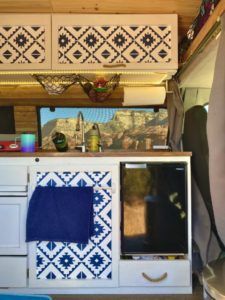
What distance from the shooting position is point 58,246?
2.65 meters

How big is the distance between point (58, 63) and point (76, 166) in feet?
2.83

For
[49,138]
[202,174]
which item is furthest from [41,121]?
[202,174]

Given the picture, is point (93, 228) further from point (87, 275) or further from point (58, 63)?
point (58, 63)

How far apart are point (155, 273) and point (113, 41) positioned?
1862 millimetres

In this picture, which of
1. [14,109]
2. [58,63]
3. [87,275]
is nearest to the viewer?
[87,275]

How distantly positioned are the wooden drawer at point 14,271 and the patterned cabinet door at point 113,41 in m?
1.56

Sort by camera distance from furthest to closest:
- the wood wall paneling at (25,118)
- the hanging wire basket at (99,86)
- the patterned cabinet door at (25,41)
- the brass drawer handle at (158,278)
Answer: the wood wall paneling at (25,118)
the hanging wire basket at (99,86)
the patterned cabinet door at (25,41)
the brass drawer handle at (158,278)

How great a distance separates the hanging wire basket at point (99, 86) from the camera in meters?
3.26

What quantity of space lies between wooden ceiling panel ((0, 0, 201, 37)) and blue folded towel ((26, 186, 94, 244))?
4.67 feet

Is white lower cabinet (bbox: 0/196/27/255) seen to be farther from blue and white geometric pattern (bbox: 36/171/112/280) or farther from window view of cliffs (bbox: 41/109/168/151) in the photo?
window view of cliffs (bbox: 41/109/168/151)

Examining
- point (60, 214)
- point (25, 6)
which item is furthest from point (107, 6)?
point (60, 214)

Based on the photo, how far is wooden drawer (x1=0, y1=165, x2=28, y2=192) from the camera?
2.70 metres

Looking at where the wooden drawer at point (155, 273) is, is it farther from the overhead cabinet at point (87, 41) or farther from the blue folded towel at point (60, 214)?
the overhead cabinet at point (87, 41)

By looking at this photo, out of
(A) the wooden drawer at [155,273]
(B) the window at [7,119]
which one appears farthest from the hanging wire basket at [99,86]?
(A) the wooden drawer at [155,273]
